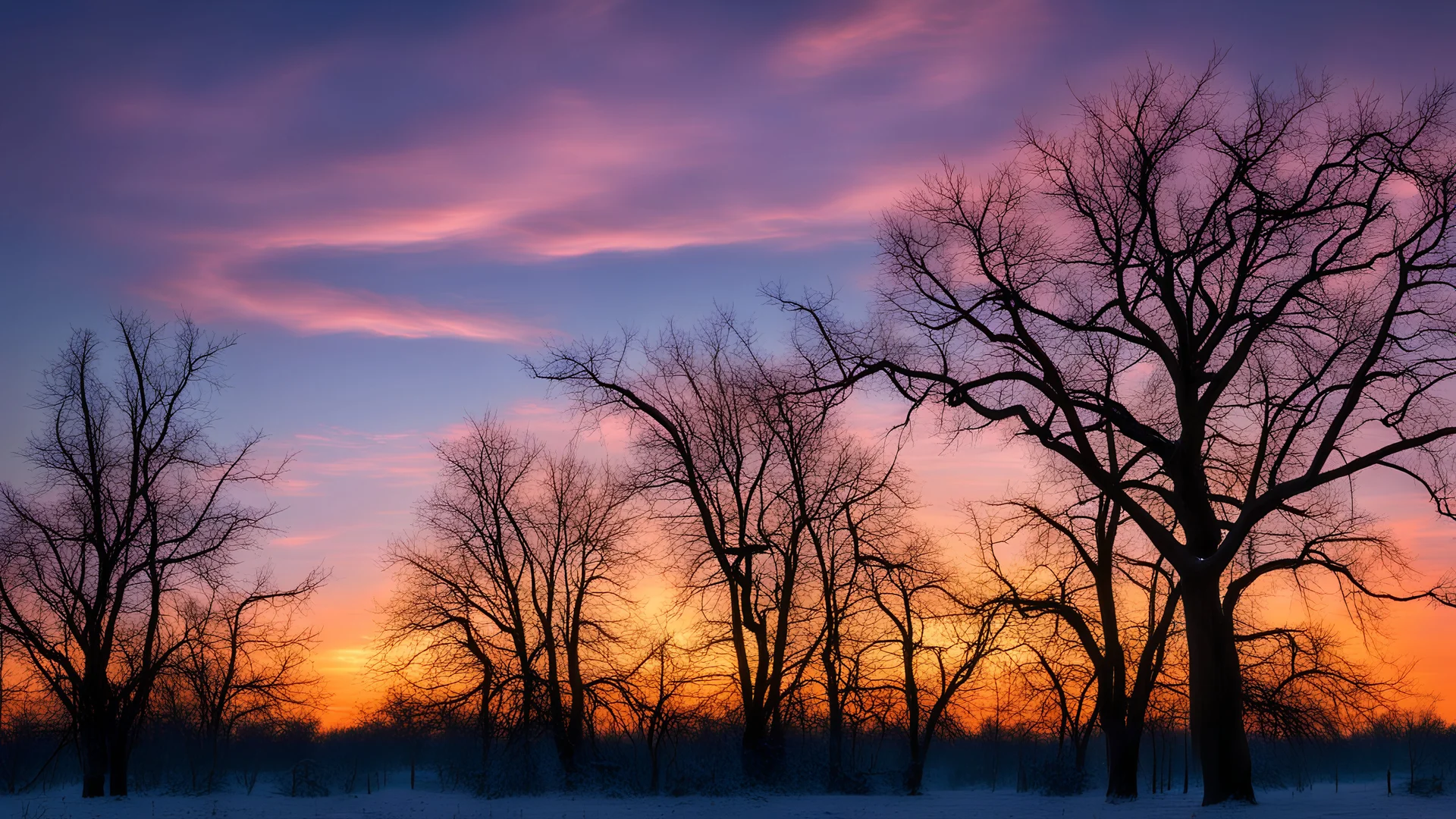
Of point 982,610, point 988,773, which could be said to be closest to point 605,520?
point 982,610

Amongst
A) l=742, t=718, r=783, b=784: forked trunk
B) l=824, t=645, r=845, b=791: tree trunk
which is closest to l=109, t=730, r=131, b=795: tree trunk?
l=742, t=718, r=783, b=784: forked trunk

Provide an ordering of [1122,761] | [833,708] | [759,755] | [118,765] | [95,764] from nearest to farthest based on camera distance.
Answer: [1122,761]
[95,764]
[118,765]
[759,755]
[833,708]

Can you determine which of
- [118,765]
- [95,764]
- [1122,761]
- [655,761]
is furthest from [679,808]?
[95,764]

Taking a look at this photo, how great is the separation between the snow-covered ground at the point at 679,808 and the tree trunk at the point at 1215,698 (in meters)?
0.72

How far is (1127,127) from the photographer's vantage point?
19.5 metres

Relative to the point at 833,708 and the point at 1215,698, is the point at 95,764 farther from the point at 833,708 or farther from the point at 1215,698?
the point at 1215,698

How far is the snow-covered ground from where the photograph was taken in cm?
1988

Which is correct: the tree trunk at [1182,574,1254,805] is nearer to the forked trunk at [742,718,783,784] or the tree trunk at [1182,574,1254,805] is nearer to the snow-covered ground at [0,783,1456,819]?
the snow-covered ground at [0,783,1456,819]

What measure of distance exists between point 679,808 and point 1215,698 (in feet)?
40.1

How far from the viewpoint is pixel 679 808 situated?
2539 cm

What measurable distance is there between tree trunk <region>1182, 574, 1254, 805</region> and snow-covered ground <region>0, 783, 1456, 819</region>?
72 cm

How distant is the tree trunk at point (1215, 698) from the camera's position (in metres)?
19.5

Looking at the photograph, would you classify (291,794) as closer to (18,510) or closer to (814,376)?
(18,510)

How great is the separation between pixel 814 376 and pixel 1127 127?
720 cm
